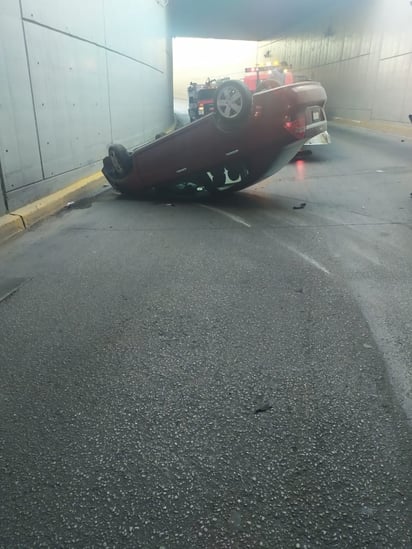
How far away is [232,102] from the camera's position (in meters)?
6.07

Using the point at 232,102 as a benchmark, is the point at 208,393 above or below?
below

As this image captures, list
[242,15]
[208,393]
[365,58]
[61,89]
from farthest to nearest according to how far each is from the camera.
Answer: [242,15] → [365,58] → [61,89] → [208,393]

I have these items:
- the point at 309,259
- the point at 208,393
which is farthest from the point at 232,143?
the point at 208,393

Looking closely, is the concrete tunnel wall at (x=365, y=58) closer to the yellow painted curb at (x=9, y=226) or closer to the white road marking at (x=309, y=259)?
the white road marking at (x=309, y=259)

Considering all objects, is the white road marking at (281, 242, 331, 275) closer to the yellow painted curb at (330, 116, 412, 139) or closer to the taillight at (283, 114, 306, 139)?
the taillight at (283, 114, 306, 139)

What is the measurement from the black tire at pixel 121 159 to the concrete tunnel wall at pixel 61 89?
0.96 metres

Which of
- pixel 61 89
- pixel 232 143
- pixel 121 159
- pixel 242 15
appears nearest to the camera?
pixel 232 143

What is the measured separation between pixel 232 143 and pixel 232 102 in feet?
1.85

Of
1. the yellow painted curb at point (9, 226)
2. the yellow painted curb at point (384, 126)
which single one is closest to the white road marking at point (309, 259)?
the yellow painted curb at point (9, 226)

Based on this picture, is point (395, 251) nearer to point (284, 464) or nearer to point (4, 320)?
point (284, 464)

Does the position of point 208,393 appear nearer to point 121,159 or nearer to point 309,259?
point 309,259

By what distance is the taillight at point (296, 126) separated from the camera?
19.5 ft

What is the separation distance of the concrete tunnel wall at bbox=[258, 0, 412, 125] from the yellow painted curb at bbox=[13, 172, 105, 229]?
570 inches

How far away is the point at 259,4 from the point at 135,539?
29997 millimetres
